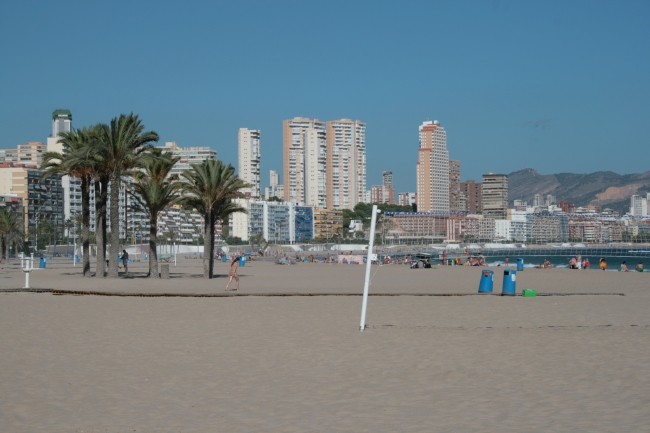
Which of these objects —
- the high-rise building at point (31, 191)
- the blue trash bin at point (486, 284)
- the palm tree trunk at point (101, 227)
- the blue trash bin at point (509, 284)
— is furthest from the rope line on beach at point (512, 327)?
the high-rise building at point (31, 191)

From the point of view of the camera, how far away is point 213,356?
32.4 feet

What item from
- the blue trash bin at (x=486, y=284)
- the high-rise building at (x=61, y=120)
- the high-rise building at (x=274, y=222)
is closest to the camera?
the blue trash bin at (x=486, y=284)

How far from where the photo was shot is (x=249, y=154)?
640 feet

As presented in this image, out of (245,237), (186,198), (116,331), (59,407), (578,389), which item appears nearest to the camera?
(59,407)

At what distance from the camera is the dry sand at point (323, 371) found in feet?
21.2

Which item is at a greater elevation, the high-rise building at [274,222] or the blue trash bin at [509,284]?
the high-rise building at [274,222]

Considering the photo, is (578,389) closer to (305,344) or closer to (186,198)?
(305,344)

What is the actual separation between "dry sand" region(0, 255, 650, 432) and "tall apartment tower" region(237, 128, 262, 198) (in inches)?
7095

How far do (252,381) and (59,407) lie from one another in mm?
2150

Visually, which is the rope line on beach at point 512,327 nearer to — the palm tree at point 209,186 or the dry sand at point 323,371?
the dry sand at point 323,371

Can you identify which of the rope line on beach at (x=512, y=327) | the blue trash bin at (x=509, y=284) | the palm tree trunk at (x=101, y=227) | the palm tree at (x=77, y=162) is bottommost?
the rope line on beach at (x=512, y=327)

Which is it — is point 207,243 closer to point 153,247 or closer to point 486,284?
point 153,247

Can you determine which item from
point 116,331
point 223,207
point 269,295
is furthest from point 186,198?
point 116,331

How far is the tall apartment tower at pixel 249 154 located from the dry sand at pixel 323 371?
180 m
